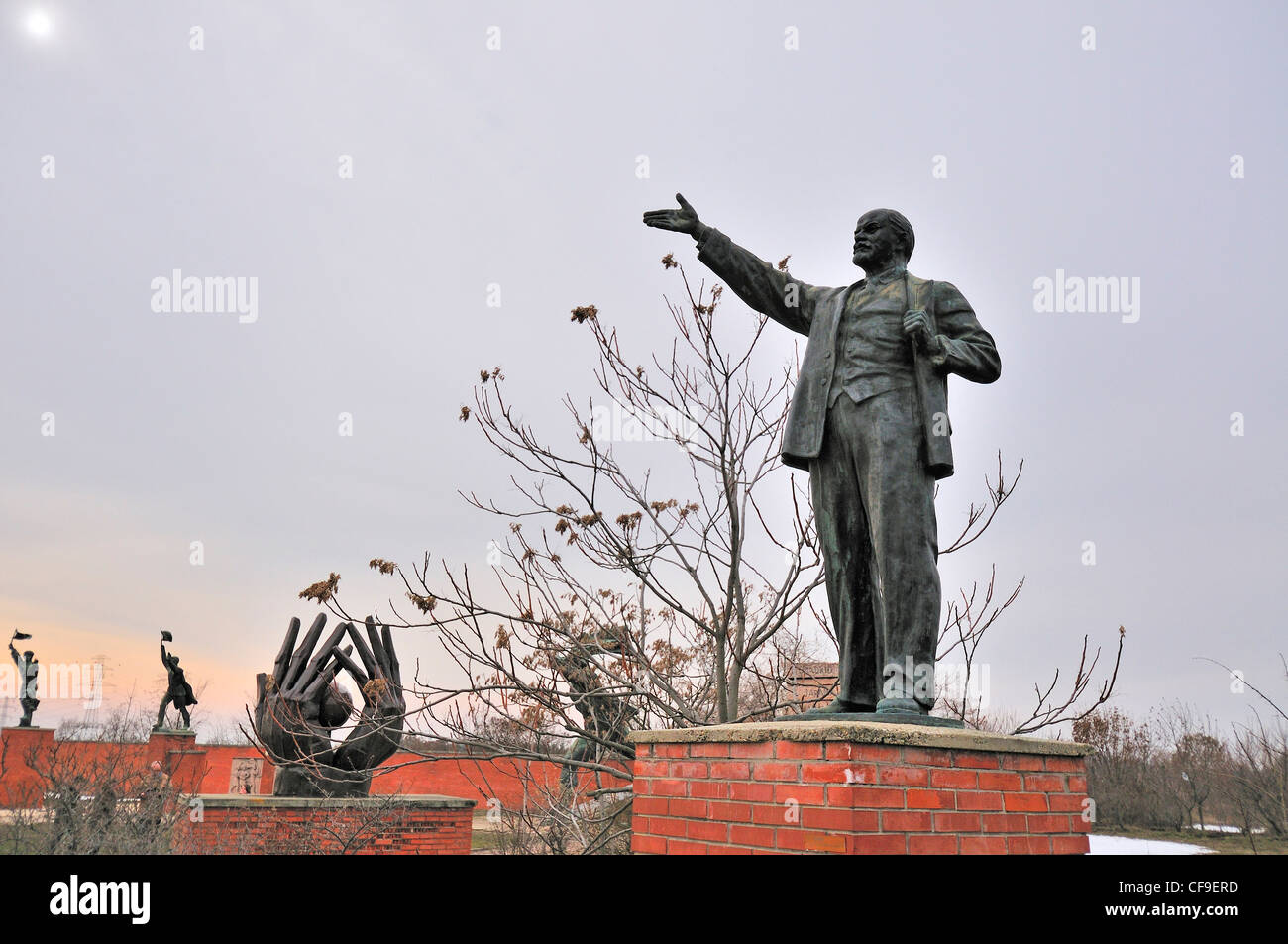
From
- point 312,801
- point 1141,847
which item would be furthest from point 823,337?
point 1141,847

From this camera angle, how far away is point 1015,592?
23.5ft

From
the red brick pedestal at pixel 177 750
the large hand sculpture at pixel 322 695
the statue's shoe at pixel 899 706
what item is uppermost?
the statue's shoe at pixel 899 706

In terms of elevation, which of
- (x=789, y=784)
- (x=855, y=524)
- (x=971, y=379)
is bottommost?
(x=789, y=784)

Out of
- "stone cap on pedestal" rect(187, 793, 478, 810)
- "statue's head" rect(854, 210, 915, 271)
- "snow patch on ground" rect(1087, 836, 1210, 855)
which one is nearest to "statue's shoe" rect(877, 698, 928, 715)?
"statue's head" rect(854, 210, 915, 271)

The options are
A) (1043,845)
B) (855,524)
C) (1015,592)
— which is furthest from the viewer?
(1015,592)

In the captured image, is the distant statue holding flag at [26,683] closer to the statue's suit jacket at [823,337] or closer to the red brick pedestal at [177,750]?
the red brick pedestal at [177,750]

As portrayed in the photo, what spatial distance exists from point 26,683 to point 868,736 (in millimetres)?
26925

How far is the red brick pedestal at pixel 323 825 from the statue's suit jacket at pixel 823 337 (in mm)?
7798

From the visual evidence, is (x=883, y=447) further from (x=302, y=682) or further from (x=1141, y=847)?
(x=1141, y=847)

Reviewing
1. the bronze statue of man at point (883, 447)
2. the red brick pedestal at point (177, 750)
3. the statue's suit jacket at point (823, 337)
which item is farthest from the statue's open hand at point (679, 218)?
the red brick pedestal at point (177, 750)

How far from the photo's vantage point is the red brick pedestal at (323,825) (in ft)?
34.1
